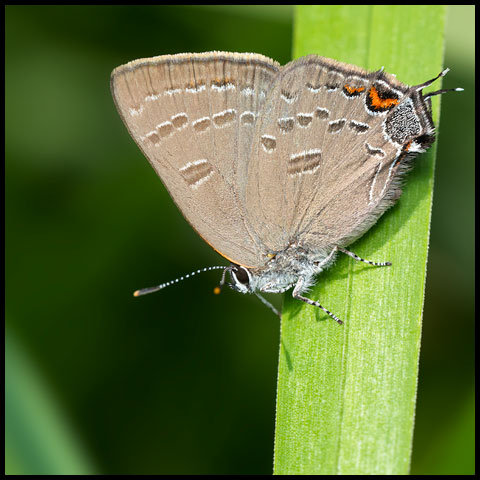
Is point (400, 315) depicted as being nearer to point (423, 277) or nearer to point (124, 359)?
point (423, 277)

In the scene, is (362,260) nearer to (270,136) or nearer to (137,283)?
(270,136)

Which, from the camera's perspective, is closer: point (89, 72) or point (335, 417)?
point (335, 417)

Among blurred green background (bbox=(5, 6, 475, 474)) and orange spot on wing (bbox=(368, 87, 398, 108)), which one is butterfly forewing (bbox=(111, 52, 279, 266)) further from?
blurred green background (bbox=(5, 6, 475, 474))

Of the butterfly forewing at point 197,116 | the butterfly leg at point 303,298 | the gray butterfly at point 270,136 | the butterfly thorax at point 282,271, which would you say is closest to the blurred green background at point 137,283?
the butterfly thorax at point 282,271

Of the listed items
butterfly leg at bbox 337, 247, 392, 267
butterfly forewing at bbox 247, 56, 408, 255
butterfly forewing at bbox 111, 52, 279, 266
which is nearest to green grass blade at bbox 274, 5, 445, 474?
butterfly leg at bbox 337, 247, 392, 267

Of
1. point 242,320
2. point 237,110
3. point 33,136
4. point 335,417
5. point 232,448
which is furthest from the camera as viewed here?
point 33,136

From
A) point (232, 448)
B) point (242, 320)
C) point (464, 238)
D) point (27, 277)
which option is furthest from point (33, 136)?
point (464, 238)
